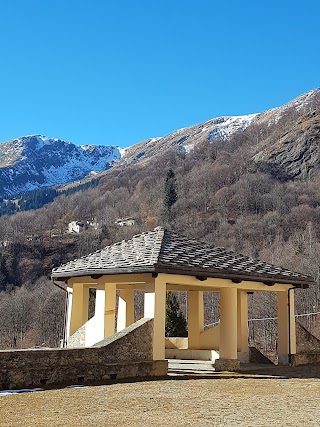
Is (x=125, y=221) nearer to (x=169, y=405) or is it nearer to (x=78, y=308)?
(x=78, y=308)

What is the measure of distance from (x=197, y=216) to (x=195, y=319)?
83.1 m

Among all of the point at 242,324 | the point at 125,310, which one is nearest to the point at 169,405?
the point at 125,310

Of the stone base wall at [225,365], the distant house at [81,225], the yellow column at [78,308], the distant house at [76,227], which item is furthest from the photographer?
the distant house at [76,227]

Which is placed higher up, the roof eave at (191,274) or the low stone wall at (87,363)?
the roof eave at (191,274)

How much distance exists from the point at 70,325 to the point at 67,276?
226 centimetres

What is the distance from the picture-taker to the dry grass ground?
701cm

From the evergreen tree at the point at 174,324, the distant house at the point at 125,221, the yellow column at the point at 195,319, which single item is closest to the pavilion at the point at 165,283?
the yellow column at the point at 195,319

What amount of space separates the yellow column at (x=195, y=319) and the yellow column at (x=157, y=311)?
6477 mm

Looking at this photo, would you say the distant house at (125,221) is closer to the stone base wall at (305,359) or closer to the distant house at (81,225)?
the distant house at (81,225)

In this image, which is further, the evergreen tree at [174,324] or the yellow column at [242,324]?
the evergreen tree at [174,324]

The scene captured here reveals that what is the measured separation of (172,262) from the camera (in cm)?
1340

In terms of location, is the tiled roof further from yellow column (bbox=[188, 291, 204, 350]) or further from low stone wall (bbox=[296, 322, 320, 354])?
yellow column (bbox=[188, 291, 204, 350])

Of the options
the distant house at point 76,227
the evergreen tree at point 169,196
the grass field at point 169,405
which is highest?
the evergreen tree at point 169,196

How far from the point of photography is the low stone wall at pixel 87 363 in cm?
1022
